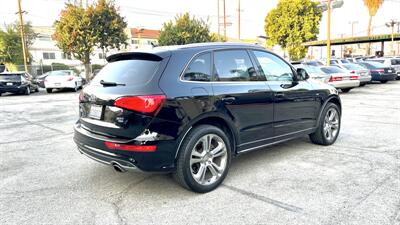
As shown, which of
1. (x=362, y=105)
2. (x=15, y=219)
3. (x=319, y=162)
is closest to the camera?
(x=15, y=219)

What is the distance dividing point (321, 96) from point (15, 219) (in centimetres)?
474

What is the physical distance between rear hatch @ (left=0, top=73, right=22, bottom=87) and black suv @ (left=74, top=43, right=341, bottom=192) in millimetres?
16263

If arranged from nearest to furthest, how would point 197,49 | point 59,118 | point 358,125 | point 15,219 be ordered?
1. point 15,219
2. point 197,49
3. point 358,125
4. point 59,118

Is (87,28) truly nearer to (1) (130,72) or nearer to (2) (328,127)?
(2) (328,127)

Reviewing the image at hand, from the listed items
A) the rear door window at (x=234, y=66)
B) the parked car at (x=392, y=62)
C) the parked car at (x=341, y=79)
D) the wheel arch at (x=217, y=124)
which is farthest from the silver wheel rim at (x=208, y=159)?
the parked car at (x=392, y=62)

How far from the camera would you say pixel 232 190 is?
3.90 meters

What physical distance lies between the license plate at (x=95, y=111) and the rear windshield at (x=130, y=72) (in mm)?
363

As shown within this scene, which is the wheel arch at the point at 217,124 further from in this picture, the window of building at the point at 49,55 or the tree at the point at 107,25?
the window of building at the point at 49,55

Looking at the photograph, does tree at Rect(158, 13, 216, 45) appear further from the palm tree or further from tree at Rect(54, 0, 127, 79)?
the palm tree

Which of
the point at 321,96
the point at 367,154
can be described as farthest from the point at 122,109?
the point at 367,154

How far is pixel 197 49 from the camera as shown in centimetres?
397

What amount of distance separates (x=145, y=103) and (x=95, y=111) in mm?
807

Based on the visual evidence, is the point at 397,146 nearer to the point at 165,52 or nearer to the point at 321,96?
the point at 321,96

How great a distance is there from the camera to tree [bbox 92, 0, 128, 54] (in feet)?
88.8
